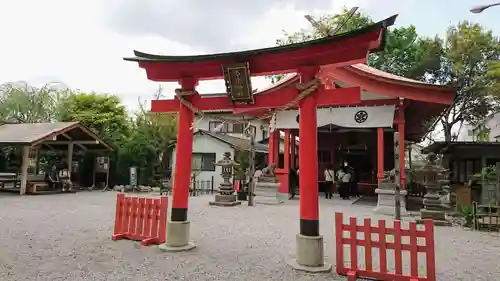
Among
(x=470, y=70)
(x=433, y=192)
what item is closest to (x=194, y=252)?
(x=433, y=192)

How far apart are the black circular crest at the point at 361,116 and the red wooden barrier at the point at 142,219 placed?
27.5 ft

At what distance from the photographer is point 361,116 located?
1239 cm

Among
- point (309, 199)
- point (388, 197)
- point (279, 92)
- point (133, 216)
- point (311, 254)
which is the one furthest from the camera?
point (388, 197)

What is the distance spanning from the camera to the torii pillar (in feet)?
16.8

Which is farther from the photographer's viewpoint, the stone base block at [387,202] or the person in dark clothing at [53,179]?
the person in dark clothing at [53,179]

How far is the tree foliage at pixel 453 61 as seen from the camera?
2020 cm

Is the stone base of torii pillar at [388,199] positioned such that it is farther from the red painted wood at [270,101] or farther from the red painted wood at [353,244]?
the red painted wood at [353,244]

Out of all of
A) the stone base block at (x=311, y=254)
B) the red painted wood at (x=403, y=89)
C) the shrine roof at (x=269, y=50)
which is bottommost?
the stone base block at (x=311, y=254)

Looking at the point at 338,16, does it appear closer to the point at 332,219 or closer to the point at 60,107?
the point at 332,219

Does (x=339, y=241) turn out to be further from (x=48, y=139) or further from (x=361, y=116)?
(x=48, y=139)

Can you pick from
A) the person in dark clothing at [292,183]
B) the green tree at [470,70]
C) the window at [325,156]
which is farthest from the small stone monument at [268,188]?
the green tree at [470,70]

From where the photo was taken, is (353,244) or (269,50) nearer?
(353,244)

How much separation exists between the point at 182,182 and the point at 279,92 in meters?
2.37

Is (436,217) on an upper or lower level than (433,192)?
lower
